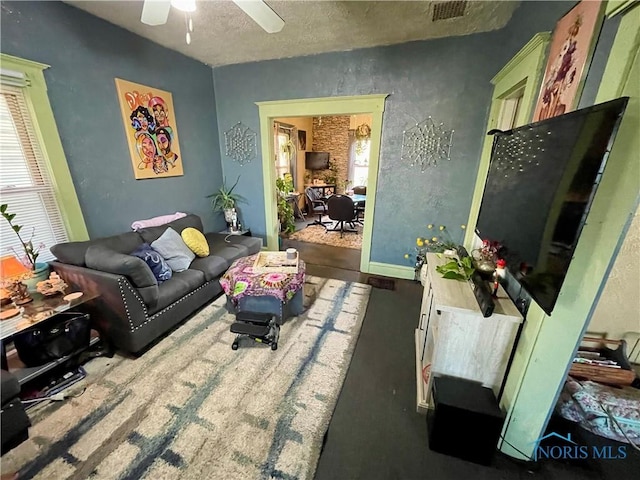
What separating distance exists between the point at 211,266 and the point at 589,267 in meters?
2.73

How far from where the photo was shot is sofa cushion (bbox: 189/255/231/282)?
2.53 metres

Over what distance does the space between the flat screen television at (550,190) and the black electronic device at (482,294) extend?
6.2 inches

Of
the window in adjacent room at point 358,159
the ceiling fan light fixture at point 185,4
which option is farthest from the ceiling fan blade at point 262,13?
the window in adjacent room at point 358,159

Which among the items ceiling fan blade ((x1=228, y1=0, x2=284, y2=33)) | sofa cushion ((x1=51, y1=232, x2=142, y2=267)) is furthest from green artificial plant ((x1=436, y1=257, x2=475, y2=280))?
sofa cushion ((x1=51, y1=232, x2=142, y2=267))

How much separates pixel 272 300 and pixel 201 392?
0.81 m

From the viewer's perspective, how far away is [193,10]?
5.12 ft

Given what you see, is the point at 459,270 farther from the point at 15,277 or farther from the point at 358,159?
the point at 358,159

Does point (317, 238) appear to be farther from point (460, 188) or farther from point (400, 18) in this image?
point (400, 18)

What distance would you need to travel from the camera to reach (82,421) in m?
1.43

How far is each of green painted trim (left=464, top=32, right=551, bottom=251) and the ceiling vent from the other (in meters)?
0.59

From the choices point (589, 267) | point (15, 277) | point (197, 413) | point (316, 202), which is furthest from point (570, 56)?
point (316, 202)

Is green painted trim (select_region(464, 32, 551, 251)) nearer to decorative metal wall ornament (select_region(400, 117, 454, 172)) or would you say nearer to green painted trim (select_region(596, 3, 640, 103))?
decorative metal wall ornament (select_region(400, 117, 454, 172))

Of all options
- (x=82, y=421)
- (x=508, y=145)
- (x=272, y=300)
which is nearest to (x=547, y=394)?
(x=508, y=145)

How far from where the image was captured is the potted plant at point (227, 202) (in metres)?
3.76
